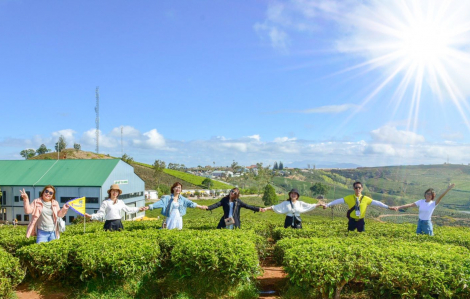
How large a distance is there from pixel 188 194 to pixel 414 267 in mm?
75391

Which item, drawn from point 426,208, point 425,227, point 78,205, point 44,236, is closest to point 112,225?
point 78,205

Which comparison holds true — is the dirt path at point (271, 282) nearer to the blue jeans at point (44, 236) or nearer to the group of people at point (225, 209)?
the group of people at point (225, 209)

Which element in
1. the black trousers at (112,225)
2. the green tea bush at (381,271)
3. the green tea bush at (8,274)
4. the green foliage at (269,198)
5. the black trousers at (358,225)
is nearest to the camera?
the green tea bush at (381,271)

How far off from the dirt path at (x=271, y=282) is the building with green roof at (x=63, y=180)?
31.2 metres

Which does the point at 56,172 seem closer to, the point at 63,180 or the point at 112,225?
the point at 63,180

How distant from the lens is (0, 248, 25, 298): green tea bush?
6027mm

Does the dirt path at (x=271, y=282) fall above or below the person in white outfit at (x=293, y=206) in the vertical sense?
below

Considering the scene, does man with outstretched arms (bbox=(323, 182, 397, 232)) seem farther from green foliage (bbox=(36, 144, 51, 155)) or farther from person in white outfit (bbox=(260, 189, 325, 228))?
green foliage (bbox=(36, 144, 51, 155))

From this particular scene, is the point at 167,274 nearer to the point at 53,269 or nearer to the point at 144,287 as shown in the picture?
the point at 144,287

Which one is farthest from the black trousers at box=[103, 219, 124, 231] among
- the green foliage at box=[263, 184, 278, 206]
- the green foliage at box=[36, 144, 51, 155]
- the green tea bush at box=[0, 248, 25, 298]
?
the green foliage at box=[36, 144, 51, 155]

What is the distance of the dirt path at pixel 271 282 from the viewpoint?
6.85 meters

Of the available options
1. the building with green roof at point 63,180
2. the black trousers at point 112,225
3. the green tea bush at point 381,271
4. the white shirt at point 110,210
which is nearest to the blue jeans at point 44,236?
the white shirt at point 110,210

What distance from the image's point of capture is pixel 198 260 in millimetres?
6363

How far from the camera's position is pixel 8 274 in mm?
6359
